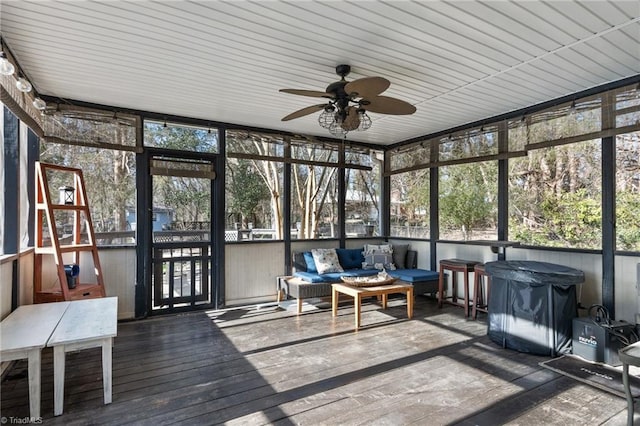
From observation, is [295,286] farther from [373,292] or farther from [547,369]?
[547,369]

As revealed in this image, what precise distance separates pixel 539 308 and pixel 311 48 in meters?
3.15

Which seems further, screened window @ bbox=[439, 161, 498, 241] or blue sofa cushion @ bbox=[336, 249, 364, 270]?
blue sofa cushion @ bbox=[336, 249, 364, 270]

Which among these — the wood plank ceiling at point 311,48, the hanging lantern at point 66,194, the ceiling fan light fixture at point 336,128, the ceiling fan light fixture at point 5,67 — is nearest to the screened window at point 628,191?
the wood plank ceiling at point 311,48

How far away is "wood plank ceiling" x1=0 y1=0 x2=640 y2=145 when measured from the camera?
7.70 ft

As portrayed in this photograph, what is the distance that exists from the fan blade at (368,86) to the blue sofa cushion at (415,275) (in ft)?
9.86

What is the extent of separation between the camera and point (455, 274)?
17.1 ft

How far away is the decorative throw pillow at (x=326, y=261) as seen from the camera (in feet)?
17.0

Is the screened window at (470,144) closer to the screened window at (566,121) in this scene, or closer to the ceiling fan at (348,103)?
the screened window at (566,121)

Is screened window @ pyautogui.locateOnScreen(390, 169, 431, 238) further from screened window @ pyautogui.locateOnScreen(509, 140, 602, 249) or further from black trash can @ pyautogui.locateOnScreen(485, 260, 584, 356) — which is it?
black trash can @ pyautogui.locateOnScreen(485, 260, 584, 356)

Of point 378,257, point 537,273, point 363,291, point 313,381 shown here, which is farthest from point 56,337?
point 378,257

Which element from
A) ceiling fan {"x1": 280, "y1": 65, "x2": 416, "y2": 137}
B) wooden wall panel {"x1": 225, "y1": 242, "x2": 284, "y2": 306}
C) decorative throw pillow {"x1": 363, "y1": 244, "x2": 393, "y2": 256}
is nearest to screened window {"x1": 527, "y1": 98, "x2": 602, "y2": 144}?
ceiling fan {"x1": 280, "y1": 65, "x2": 416, "y2": 137}

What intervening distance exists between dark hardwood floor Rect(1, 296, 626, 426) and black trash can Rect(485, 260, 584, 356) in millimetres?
151

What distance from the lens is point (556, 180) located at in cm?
416

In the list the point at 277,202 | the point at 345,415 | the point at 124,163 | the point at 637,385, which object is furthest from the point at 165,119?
the point at 637,385
